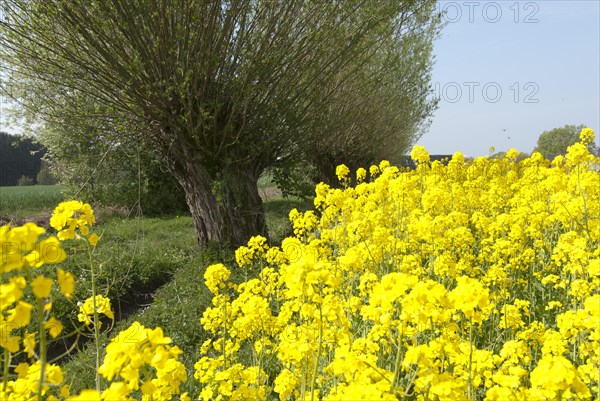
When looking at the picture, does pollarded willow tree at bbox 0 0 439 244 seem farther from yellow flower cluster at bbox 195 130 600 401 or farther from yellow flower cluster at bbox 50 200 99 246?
yellow flower cluster at bbox 50 200 99 246

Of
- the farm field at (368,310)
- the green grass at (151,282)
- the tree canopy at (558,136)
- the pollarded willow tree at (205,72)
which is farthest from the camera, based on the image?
the tree canopy at (558,136)

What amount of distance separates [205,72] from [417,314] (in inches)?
222

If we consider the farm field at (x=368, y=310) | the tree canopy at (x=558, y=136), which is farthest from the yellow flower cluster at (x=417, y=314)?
the tree canopy at (x=558, y=136)

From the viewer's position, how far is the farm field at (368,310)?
5.85 ft

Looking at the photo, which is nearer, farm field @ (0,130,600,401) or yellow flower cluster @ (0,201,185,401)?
yellow flower cluster @ (0,201,185,401)

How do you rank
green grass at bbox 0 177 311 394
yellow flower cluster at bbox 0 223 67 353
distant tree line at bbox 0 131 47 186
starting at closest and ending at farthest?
yellow flower cluster at bbox 0 223 67 353
green grass at bbox 0 177 311 394
distant tree line at bbox 0 131 47 186

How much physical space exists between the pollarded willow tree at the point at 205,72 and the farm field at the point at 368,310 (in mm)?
1172

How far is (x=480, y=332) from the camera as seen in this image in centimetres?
386

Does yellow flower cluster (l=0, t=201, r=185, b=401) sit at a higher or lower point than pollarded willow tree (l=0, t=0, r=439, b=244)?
lower

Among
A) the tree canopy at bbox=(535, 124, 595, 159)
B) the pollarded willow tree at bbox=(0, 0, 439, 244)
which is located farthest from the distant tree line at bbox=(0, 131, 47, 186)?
the tree canopy at bbox=(535, 124, 595, 159)

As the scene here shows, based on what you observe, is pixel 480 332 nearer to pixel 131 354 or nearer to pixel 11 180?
pixel 131 354

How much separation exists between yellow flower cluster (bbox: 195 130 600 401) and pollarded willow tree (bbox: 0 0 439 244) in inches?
57.4

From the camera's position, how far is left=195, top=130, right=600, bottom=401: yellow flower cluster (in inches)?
73.9

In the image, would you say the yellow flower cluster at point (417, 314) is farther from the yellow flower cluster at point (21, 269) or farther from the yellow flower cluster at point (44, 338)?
the yellow flower cluster at point (21, 269)
